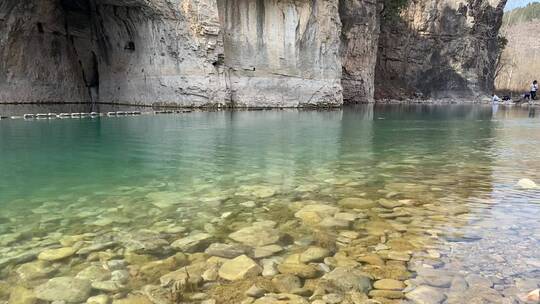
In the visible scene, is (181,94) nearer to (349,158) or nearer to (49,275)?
(349,158)

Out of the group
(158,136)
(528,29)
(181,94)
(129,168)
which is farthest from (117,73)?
(528,29)

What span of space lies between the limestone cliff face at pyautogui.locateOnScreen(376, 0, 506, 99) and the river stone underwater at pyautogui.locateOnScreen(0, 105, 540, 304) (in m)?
35.0

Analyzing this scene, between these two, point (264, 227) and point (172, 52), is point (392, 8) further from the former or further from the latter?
point (264, 227)

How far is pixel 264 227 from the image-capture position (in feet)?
13.4

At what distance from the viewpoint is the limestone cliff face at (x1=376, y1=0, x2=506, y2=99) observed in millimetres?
41469

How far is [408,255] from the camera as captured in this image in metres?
3.42

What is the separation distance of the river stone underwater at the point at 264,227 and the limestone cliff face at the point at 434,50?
35.0 meters

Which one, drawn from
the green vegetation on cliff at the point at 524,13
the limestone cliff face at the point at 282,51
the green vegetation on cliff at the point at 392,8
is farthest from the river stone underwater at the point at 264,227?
the green vegetation on cliff at the point at 524,13

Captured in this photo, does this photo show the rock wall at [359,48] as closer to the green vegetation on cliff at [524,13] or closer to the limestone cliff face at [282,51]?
the limestone cliff face at [282,51]

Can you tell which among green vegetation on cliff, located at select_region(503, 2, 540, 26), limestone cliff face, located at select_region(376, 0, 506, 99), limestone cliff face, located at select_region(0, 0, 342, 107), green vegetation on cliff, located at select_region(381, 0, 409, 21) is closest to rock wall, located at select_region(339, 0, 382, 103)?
green vegetation on cliff, located at select_region(381, 0, 409, 21)

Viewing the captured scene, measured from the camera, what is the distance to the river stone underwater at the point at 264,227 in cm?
288

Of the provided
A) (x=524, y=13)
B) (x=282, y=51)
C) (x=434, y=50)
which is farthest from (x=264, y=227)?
(x=524, y=13)

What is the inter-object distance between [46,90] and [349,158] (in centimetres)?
2173

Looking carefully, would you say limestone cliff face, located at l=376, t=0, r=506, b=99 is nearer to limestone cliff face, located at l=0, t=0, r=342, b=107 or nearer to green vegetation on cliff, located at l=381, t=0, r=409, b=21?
green vegetation on cliff, located at l=381, t=0, r=409, b=21
